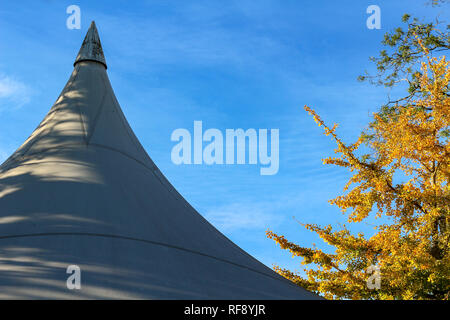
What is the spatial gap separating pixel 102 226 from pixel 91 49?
14.8ft

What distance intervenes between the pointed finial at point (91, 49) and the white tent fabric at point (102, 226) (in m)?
0.86

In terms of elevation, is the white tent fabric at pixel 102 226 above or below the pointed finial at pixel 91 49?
below

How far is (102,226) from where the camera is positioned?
5.01m

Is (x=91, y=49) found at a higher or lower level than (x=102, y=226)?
higher

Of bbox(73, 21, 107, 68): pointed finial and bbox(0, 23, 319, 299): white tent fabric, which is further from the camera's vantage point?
bbox(73, 21, 107, 68): pointed finial

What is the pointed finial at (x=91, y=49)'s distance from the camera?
826 cm

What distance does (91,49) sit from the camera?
8.32 m

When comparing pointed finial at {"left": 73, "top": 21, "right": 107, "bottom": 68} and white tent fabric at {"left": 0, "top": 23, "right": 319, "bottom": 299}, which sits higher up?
pointed finial at {"left": 73, "top": 21, "right": 107, "bottom": 68}

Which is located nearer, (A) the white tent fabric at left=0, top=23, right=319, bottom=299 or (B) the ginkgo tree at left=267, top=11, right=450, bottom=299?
(A) the white tent fabric at left=0, top=23, right=319, bottom=299

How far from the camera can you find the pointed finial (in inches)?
325

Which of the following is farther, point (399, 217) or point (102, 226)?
point (399, 217)

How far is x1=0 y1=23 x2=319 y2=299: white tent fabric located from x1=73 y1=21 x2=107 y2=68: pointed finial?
86 cm

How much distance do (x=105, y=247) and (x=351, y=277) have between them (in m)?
7.01
